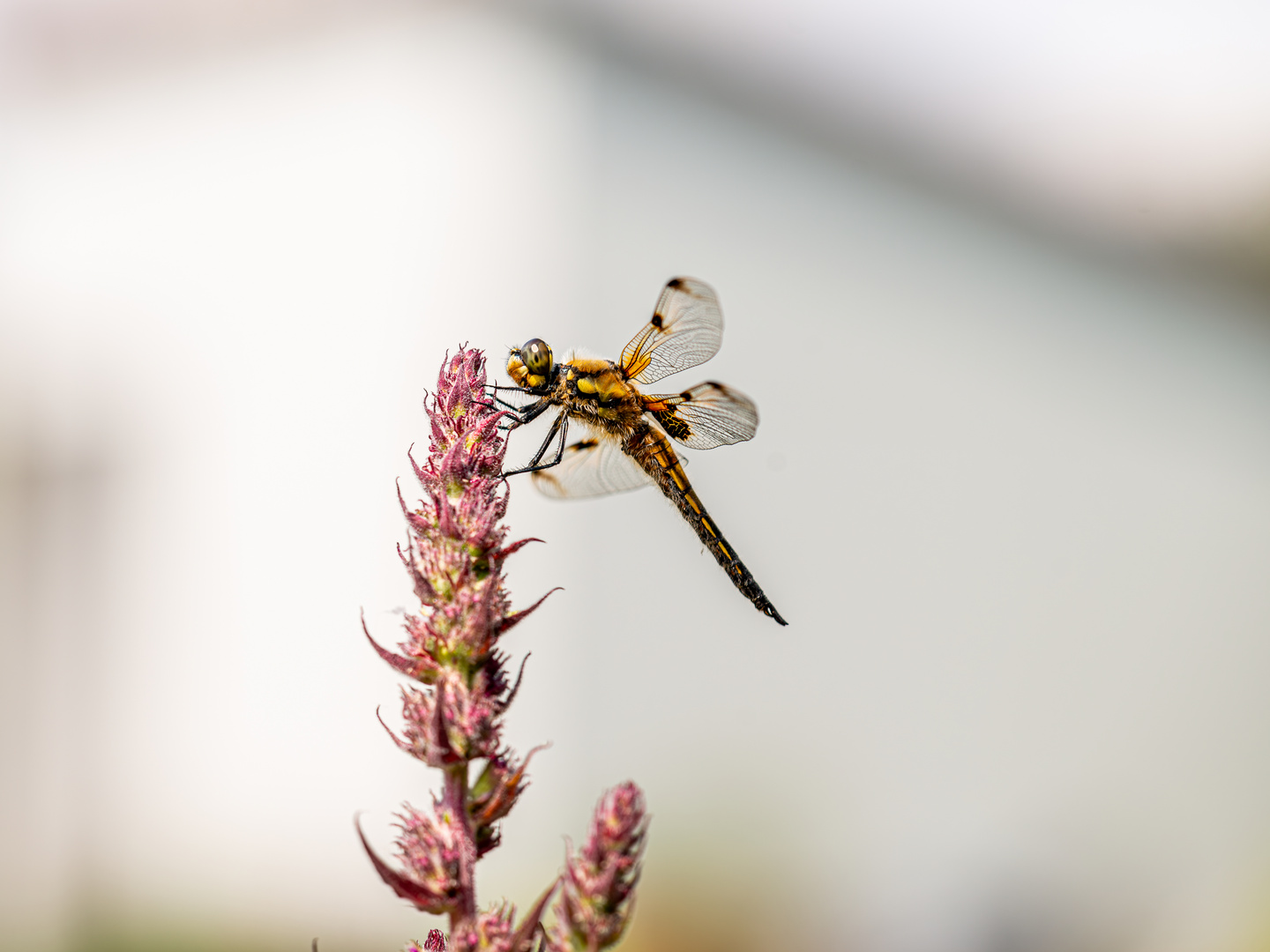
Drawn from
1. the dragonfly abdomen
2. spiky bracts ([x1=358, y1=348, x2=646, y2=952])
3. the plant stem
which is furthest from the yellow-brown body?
the plant stem

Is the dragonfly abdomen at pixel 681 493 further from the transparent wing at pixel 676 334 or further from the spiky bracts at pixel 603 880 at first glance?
the spiky bracts at pixel 603 880

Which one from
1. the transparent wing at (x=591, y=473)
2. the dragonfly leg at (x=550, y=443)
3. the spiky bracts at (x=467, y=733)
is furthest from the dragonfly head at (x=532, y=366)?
the spiky bracts at (x=467, y=733)

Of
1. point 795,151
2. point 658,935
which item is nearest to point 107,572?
point 658,935

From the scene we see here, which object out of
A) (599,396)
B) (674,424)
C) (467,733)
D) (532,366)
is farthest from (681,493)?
(467,733)

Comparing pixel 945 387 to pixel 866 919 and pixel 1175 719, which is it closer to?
pixel 1175 719

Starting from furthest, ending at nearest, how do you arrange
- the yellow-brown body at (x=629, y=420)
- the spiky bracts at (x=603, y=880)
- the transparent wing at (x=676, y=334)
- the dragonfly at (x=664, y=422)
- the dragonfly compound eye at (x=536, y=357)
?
the transparent wing at (x=676, y=334) → the dragonfly at (x=664, y=422) → the yellow-brown body at (x=629, y=420) → the dragonfly compound eye at (x=536, y=357) → the spiky bracts at (x=603, y=880)
